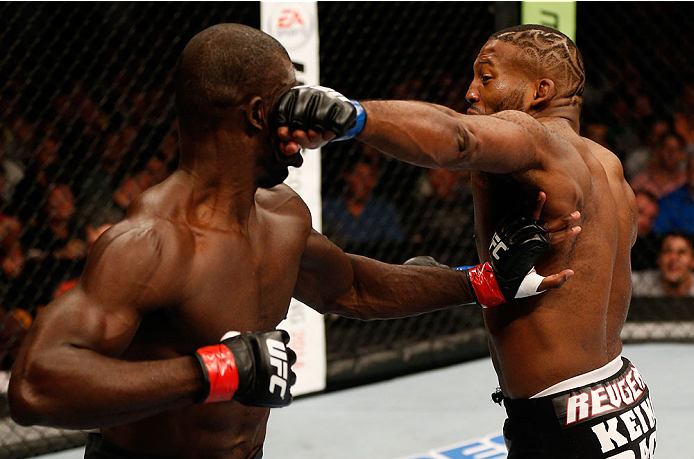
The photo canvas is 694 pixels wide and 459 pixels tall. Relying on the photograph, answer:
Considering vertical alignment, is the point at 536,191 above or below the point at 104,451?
above

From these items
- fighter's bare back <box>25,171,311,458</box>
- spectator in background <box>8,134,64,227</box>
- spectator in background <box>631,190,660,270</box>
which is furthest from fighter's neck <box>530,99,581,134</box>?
spectator in background <box>631,190,660,270</box>

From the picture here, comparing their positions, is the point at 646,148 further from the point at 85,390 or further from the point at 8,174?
the point at 85,390

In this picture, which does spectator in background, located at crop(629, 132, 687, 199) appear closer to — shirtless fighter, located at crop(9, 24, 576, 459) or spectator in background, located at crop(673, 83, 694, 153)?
spectator in background, located at crop(673, 83, 694, 153)

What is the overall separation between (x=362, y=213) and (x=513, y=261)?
2756mm

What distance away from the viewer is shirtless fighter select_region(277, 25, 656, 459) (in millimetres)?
1465

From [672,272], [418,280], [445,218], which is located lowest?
[672,272]

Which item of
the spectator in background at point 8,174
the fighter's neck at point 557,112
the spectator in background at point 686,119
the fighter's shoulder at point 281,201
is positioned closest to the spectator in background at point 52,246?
the spectator in background at point 8,174

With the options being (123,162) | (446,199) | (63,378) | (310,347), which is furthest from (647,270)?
(63,378)

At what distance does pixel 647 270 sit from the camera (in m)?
4.60

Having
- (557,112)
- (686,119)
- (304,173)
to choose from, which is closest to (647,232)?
(686,119)

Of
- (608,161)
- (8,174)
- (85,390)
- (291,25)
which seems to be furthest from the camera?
(8,174)

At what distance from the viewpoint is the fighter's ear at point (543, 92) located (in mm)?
1620

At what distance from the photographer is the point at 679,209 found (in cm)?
455

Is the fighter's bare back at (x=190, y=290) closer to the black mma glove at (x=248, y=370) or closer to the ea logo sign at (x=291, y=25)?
the black mma glove at (x=248, y=370)
